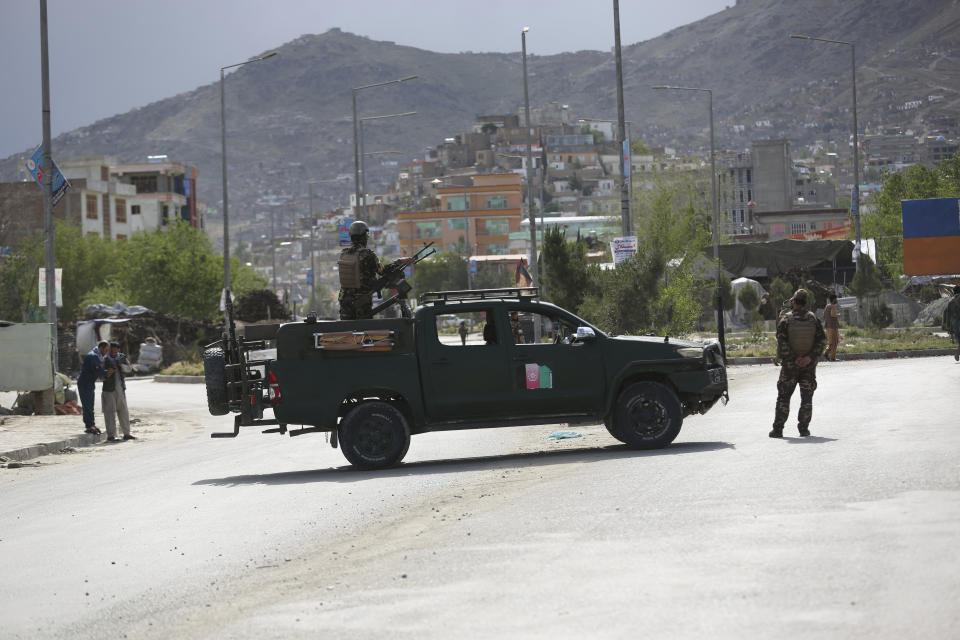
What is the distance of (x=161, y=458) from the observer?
19.6 metres

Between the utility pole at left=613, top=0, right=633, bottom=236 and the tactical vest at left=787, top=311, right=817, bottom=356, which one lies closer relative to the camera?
the tactical vest at left=787, top=311, right=817, bottom=356

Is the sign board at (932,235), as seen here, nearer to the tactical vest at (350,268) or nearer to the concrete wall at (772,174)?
the tactical vest at (350,268)

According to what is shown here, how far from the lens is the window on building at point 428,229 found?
181000 millimetres

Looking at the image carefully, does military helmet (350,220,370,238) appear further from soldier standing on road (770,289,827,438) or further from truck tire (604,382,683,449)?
soldier standing on road (770,289,827,438)

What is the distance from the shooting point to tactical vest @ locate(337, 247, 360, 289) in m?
15.9

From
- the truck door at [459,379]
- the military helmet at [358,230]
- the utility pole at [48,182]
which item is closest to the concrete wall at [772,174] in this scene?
the utility pole at [48,182]

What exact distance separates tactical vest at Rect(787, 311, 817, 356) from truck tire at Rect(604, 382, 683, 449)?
1.69 m

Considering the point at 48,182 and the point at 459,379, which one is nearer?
the point at 459,379

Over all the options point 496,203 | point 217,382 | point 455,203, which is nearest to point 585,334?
point 217,382

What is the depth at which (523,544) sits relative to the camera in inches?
358

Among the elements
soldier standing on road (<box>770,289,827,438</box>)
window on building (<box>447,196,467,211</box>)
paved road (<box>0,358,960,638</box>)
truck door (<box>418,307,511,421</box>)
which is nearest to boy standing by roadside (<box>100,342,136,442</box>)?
A: paved road (<box>0,358,960,638</box>)

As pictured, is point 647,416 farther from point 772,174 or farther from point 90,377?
point 772,174

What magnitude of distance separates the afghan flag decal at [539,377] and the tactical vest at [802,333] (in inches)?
119

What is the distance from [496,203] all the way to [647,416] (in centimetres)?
16723
